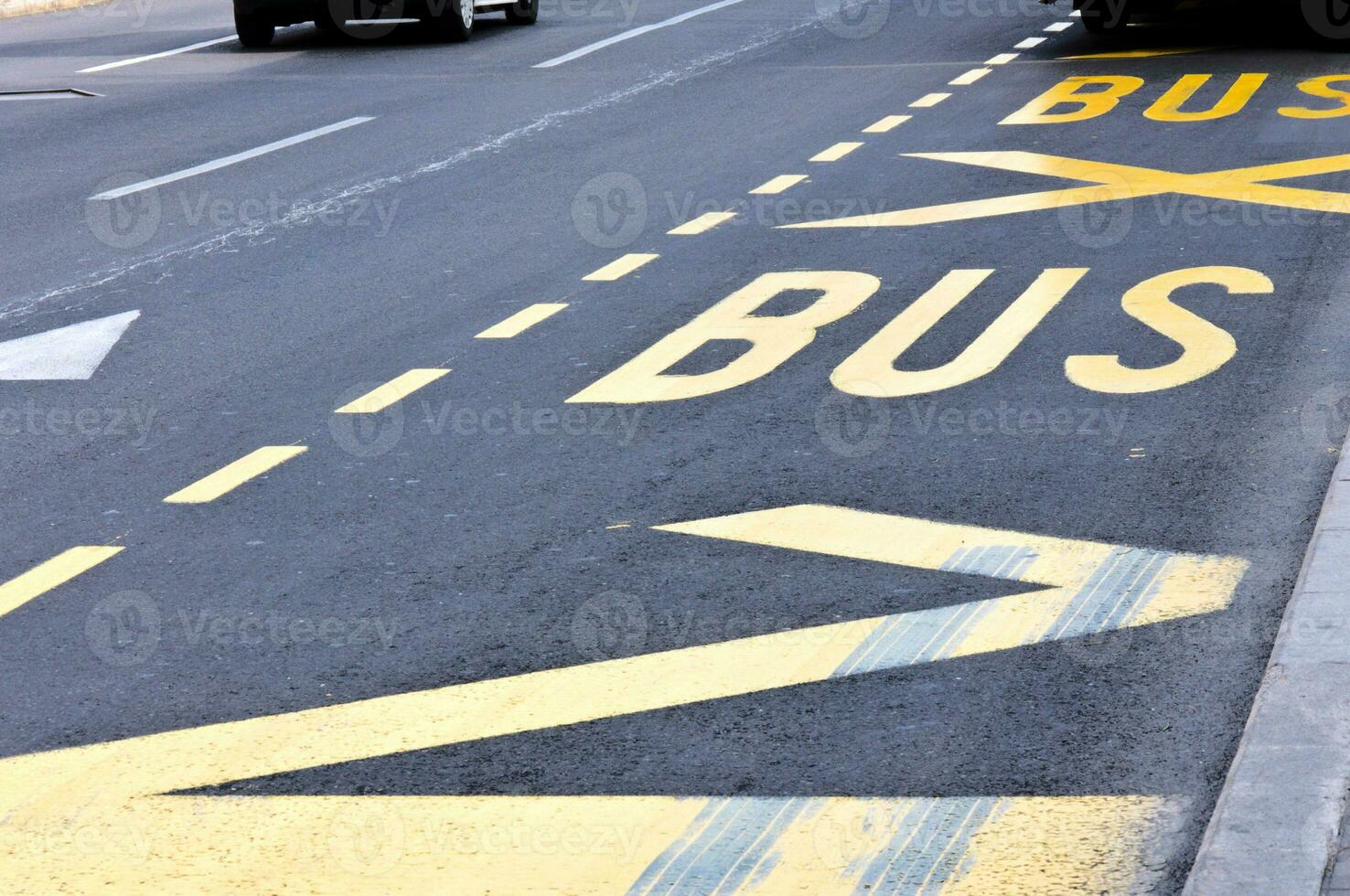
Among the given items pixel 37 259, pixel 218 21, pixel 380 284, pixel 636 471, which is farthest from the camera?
pixel 218 21

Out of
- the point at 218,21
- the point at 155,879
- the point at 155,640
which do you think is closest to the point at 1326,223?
the point at 155,640

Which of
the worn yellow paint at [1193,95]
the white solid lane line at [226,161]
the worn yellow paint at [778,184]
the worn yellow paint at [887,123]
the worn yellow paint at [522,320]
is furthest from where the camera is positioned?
the worn yellow paint at [887,123]

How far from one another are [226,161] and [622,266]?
4392 millimetres

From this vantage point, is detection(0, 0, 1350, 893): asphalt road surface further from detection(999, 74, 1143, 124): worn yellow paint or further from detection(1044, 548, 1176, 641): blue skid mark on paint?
→ detection(999, 74, 1143, 124): worn yellow paint

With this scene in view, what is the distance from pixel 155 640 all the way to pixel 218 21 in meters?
19.0

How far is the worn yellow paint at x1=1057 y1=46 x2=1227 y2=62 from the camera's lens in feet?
52.1

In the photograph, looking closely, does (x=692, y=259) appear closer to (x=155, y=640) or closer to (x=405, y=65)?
(x=155, y=640)

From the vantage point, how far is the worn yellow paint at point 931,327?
22.7 feet

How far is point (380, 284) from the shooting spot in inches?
344

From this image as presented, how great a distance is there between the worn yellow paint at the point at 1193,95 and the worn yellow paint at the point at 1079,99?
0.32 metres

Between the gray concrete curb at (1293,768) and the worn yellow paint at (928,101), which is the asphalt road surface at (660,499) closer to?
the gray concrete curb at (1293,768)

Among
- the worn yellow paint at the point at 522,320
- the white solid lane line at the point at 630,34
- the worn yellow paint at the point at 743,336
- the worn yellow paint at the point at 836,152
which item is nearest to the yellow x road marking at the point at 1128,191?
the worn yellow paint at the point at 836,152

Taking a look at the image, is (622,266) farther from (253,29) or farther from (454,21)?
(253,29)

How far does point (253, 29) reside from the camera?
1920 centimetres
